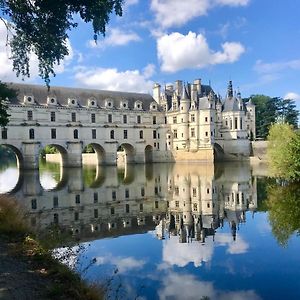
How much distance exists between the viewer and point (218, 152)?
5866 centimetres

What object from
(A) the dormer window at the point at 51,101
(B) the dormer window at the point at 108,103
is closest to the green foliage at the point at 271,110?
(B) the dormer window at the point at 108,103

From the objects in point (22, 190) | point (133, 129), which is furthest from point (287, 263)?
point (133, 129)

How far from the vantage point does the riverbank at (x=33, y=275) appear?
563cm

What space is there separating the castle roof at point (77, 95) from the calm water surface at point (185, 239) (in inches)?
1059

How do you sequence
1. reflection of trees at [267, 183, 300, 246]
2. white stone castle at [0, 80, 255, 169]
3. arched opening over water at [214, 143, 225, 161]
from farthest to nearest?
arched opening over water at [214, 143, 225, 161] → white stone castle at [0, 80, 255, 169] → reflection of trees at [267, 183, 300, 246]

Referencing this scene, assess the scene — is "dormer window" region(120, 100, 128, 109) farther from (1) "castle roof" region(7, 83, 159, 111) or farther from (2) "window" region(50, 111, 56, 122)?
(2) "window" region(50, 111, 56, 122)

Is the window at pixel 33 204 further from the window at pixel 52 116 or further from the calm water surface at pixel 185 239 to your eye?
the window at pixel 52 116

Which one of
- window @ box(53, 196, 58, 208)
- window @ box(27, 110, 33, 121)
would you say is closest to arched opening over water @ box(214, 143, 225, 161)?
window @ box(27, 110, 33, 121)

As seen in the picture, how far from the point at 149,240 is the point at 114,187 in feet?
48.4

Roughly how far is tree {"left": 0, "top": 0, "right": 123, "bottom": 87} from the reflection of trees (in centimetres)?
808

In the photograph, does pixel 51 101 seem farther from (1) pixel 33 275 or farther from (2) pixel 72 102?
(1) pixel 33 275

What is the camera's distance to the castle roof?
46.3 m

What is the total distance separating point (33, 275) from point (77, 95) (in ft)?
153

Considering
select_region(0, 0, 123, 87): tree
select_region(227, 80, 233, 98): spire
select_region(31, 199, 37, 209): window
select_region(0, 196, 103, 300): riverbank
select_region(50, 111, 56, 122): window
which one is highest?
select_region(227, 80, 233, 98): spire
